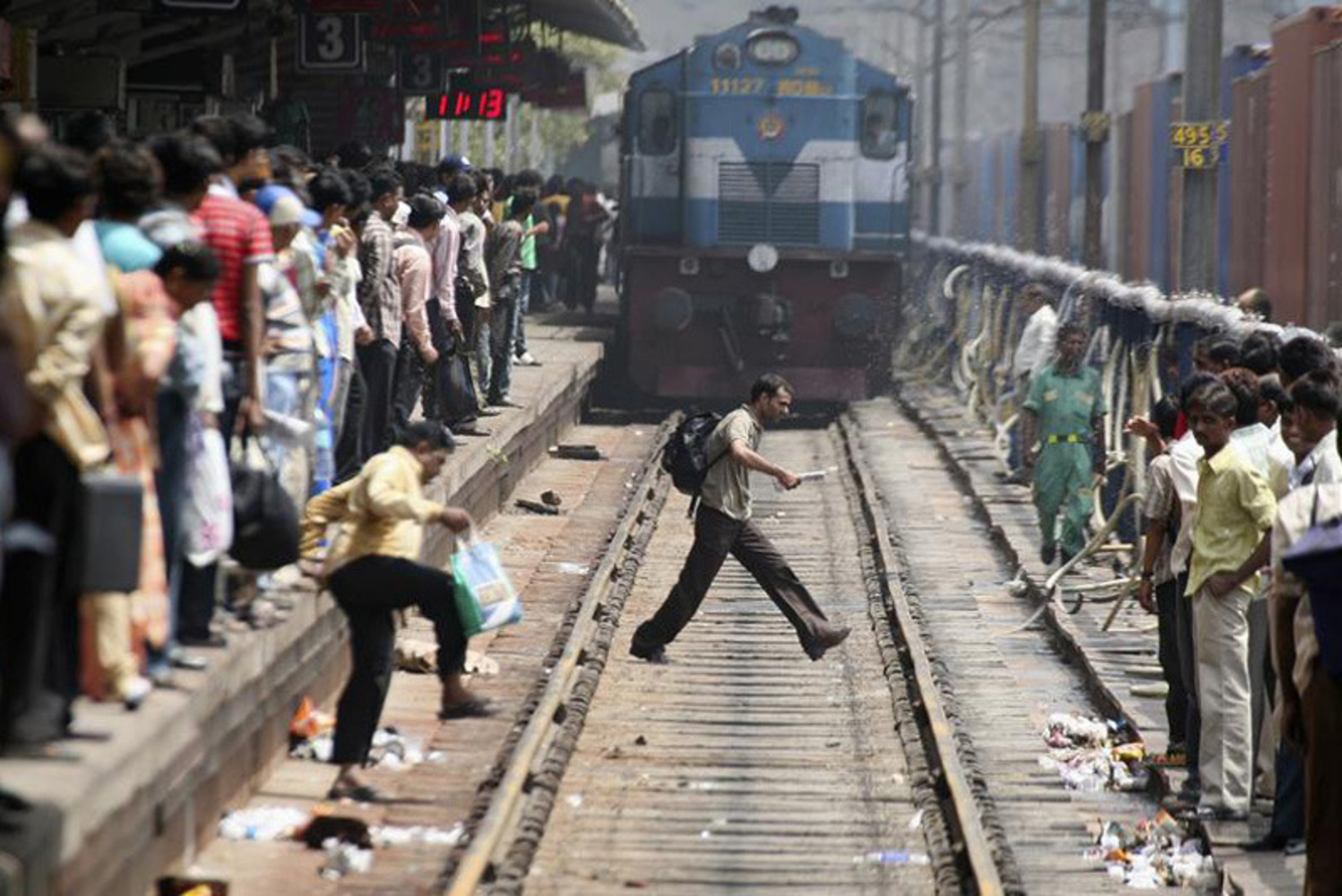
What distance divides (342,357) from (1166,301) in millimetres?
6509

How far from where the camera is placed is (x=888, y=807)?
11117 millimetres

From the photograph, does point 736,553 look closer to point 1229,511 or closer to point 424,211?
point 424,211

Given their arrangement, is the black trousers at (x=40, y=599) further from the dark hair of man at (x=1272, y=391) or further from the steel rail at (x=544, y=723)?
the dark hair of man at (x=1272, y=391)

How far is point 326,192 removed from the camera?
12367 mm

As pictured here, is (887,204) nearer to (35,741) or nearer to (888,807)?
(888,807)

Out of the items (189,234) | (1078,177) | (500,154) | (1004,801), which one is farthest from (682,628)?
(500,154)

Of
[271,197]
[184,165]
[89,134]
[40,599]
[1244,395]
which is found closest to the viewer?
[40,599]

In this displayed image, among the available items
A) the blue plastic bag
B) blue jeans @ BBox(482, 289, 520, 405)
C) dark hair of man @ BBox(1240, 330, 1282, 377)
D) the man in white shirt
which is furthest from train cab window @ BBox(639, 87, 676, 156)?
the blue plastic bag

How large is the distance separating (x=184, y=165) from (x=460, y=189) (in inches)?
342

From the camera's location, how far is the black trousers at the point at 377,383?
14633 mm

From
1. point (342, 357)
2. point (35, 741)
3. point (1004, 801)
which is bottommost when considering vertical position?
point (1004, 801)

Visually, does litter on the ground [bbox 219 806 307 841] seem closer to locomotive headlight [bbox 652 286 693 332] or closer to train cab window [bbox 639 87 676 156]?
locomotive headlight [bbox 652 286 693 332]

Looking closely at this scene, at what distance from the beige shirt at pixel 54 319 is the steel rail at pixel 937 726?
3.40m

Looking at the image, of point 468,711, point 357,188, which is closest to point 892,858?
point 468,711
